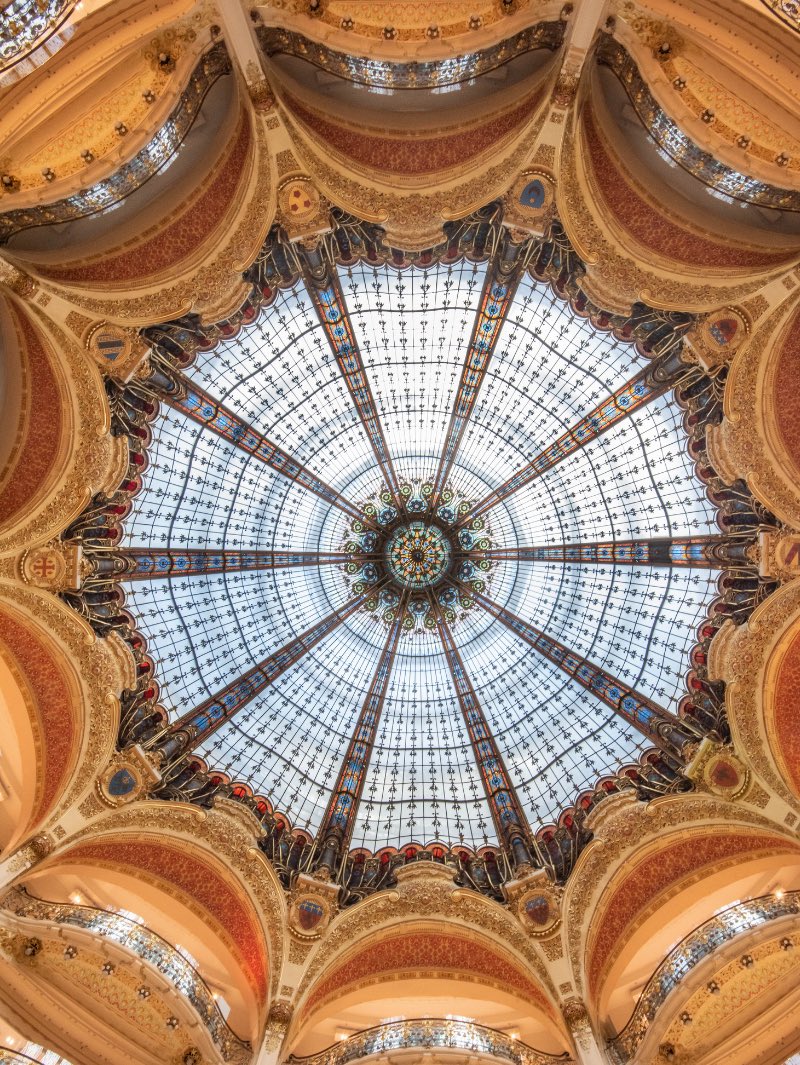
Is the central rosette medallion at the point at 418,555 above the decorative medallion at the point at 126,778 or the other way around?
above

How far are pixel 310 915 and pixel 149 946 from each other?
3987 millimetres

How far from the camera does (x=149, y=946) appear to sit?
532 inches

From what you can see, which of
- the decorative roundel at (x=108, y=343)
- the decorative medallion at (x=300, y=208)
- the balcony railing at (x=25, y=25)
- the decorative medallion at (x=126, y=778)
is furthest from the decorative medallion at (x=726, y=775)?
the balcony railing at (x=25, y=25)

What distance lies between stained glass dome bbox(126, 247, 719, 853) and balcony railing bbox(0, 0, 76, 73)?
6718 millimetres

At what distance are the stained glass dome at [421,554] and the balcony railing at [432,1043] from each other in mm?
4138

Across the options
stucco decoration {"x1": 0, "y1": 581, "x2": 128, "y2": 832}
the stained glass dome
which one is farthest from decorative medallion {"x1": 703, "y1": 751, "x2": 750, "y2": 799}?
stucco decoration {"x1": 0, "y1": 581, "x2": 128, "y2": 832}

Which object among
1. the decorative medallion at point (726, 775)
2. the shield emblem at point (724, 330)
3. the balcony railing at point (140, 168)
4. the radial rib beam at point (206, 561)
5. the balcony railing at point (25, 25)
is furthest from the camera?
the radial rib beam at point (206, 561)

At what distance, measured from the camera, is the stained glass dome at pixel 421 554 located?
642 inches

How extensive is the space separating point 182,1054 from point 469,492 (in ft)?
48.7

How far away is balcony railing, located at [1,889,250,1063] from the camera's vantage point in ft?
43.1

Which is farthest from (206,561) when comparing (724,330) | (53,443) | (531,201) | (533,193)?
(724,330)

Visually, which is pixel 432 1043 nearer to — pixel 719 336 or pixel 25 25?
pixel 719 336

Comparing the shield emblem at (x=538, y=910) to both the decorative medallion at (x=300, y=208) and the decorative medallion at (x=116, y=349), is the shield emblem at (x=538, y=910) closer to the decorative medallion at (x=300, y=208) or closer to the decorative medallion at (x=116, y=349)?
the decorative medallion at (x=116, y=349)

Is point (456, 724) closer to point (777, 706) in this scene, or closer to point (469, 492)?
point (469, 492)
